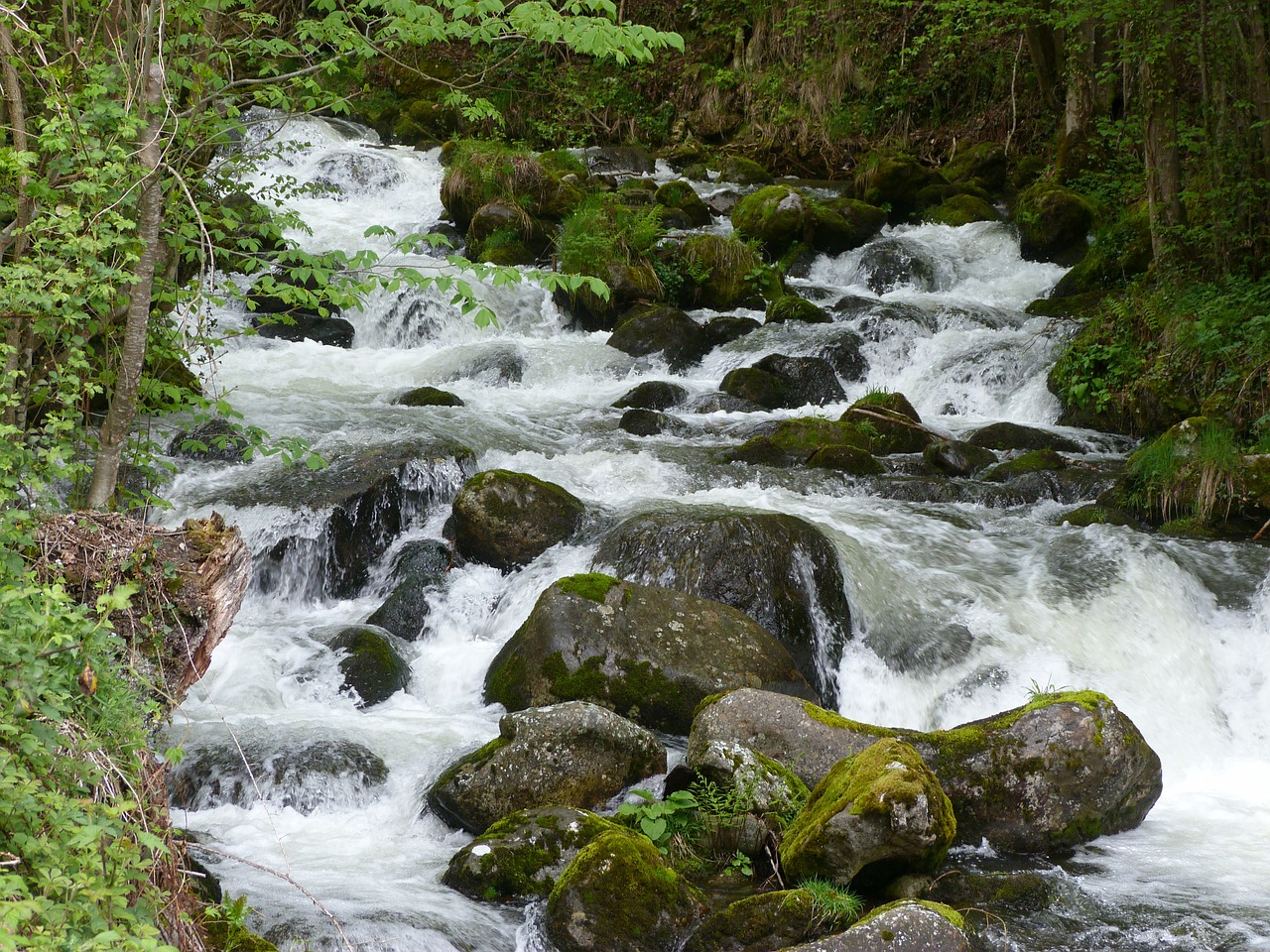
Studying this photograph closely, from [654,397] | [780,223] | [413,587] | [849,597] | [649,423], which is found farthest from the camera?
[780,223]

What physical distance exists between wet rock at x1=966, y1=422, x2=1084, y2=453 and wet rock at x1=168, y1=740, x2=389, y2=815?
7.23 meters

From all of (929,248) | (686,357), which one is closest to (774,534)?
(686,357)

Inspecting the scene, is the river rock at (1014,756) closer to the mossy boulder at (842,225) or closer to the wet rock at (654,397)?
the wet rock at (654,397)

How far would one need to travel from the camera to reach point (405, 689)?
668 cm

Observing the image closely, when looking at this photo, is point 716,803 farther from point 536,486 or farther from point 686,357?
point 686,357

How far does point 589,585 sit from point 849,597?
6.44 ft

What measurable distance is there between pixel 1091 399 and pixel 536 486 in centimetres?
647

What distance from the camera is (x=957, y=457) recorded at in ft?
32.3

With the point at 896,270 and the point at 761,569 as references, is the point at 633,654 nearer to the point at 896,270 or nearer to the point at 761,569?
the point at 761,569

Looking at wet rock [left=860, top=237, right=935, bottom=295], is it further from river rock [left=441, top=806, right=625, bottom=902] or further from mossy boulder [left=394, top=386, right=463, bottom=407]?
river rock [left=441, top=806, right=625, bottom=902]

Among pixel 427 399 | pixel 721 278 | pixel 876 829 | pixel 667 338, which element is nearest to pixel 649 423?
pixel 427 399

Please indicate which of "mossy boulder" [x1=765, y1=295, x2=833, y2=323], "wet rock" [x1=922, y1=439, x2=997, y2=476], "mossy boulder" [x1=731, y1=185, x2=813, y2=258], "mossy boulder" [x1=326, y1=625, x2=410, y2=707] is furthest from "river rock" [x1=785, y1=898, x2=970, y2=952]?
"mossy boulder" [x1=731, y1=185, x2=813, y2=258]

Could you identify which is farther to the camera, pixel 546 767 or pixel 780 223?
pixel 780 223

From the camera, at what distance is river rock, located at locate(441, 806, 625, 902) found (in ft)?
14.7
